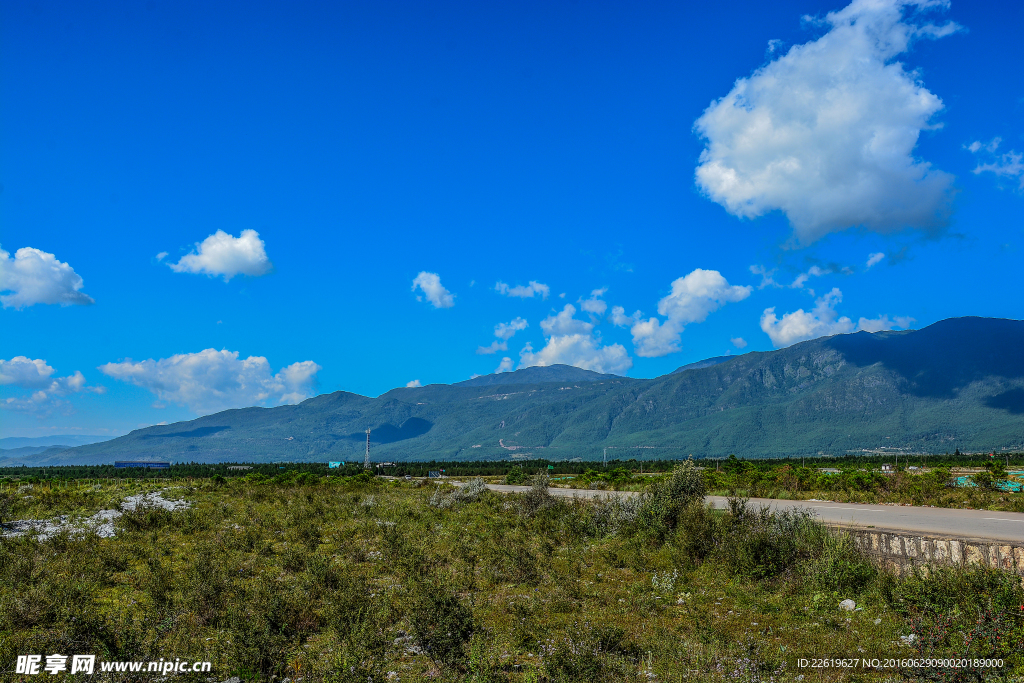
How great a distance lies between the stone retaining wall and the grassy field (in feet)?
1.62

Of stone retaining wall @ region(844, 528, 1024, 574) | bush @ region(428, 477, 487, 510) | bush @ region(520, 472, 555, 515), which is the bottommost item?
bush @ region(428, 477, 487, 510)

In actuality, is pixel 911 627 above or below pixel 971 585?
below

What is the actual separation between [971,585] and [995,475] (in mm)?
29793

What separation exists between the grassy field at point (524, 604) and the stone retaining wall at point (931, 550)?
1.62 ft

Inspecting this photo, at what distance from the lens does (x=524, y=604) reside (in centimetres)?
1166

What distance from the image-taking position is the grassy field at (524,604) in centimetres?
848

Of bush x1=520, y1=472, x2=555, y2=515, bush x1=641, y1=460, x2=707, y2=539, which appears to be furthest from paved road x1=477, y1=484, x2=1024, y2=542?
bush x1=520, y1=472, x2=555, y2=515

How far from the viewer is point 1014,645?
773 cm

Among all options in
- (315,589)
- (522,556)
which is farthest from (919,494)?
(315,589)

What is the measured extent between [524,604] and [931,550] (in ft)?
27.1

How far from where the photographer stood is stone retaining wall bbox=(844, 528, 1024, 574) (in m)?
10.0

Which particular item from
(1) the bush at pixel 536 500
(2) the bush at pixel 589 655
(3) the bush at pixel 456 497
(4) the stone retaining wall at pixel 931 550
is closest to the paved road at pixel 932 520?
(4) the stone retaining wall at pixel 931 550

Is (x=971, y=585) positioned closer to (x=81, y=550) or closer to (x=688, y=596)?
(x=688, y=596)

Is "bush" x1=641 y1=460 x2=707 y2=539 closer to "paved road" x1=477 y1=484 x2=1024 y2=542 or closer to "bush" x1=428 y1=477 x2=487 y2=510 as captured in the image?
"paved road" x1=477 y1=484 x2=1024 y2=542
